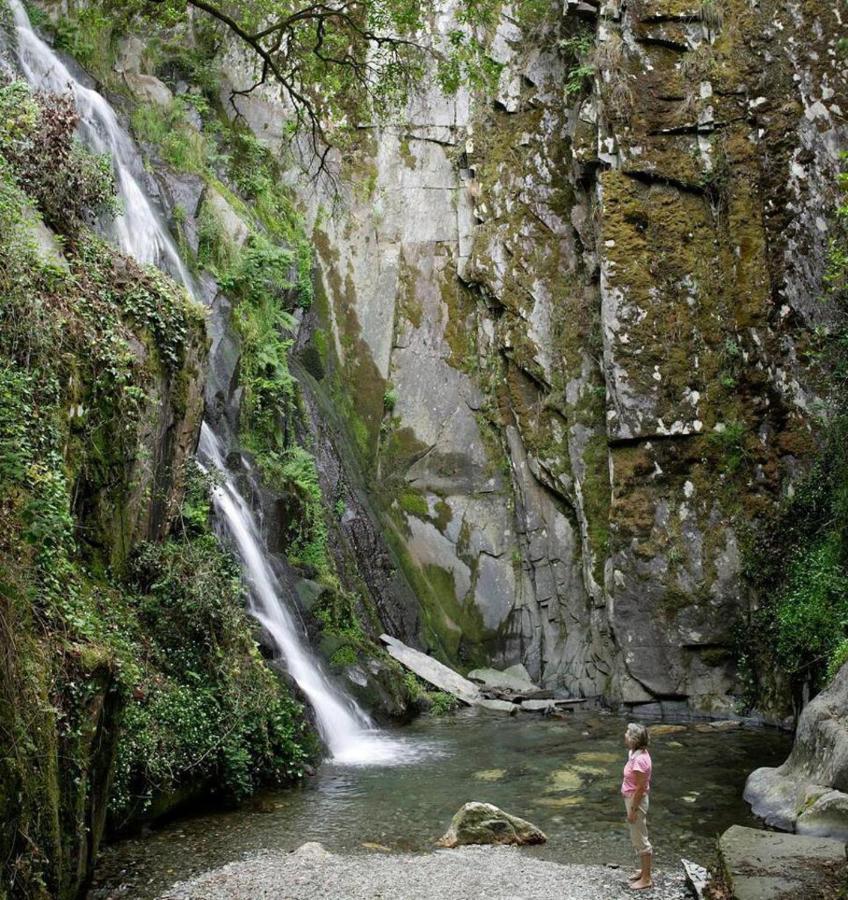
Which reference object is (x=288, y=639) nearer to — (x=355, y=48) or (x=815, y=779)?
(x=815, y=779)

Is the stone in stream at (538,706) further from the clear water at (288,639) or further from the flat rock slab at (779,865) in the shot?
the flat rock slab at (779,865)

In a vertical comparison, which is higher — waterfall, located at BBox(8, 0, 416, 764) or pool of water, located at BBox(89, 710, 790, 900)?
waterfall, located at BBox(8, 0, 416, 764)

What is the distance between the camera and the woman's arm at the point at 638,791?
659cm

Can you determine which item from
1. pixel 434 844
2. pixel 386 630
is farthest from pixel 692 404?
pixel 434 844

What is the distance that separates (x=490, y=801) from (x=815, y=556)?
6.94 meters

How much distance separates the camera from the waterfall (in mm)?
12109

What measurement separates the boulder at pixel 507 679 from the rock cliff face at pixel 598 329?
365 mm

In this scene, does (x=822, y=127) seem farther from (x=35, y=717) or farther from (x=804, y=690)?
(x=35, y=717)

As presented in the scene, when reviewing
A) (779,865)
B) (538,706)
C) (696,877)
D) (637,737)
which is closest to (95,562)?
(637,737)

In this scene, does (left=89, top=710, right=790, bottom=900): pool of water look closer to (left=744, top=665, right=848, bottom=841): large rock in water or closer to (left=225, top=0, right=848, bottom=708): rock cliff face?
(left=744, top=665, right=848, bottom=841): large rock in water

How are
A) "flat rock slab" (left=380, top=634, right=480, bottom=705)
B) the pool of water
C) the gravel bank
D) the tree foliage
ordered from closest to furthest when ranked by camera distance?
the gravel bank < the pool of water < the tree foliage < "flat rock slab" (left=380, top=634, right=480, bottom=705)

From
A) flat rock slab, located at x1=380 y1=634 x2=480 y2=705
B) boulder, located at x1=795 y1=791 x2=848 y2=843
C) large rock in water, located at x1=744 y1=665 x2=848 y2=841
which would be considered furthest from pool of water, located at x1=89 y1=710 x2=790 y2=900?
flat rock slab, located at x1=380 y1=634 x2=480 y2=705

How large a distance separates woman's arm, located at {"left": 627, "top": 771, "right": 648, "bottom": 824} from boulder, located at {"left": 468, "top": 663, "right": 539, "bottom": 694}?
997 cm

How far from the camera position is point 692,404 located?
15.8 metres
